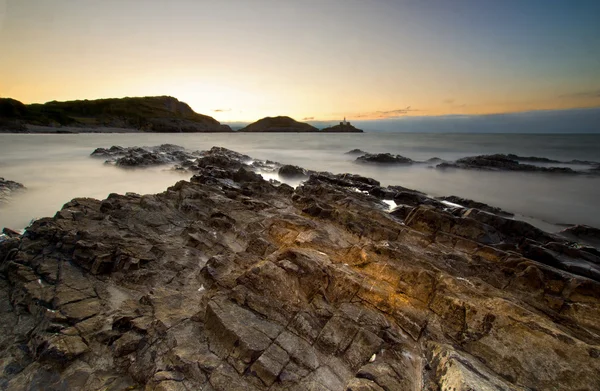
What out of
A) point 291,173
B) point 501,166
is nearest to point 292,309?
point 291,173

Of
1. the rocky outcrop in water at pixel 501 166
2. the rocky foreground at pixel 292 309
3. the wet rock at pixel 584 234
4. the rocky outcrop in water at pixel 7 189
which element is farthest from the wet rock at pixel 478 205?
the rocky outcrop in water at pixel 7 189

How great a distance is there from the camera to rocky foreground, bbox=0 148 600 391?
4.89 m

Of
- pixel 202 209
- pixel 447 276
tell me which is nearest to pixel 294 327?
pixel 447 276

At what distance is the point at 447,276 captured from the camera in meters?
6.90

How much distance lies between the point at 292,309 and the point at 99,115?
628ft

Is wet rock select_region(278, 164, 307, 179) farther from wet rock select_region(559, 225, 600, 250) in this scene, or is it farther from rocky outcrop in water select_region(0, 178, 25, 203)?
rocky outcrop in water select_region(0, 178, 25, 203)

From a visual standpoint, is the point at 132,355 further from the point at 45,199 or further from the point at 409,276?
Result: the point at 45,199

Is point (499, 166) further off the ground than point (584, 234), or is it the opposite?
point (499, 166)

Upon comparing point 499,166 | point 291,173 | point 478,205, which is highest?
point 291,173

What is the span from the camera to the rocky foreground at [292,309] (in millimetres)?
4895

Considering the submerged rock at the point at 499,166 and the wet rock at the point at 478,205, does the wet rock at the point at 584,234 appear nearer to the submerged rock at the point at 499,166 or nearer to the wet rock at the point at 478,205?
the wet rock at the point at 478,205

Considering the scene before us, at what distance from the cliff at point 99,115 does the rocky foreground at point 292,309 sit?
5116 inches

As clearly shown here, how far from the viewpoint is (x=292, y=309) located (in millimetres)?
6289

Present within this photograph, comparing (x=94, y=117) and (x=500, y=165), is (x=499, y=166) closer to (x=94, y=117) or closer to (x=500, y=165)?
(x=500, y=165)
